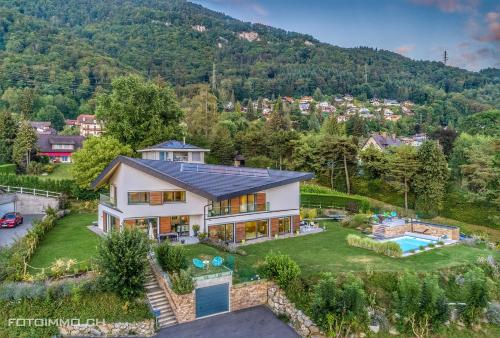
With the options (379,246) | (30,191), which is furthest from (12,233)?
(379,246)

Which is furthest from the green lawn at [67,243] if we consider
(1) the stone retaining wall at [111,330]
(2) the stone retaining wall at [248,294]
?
(2) the stone retaining wall at [248,294]

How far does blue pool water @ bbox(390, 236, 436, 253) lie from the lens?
23336mm

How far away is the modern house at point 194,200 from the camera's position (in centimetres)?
2204

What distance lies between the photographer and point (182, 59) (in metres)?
132

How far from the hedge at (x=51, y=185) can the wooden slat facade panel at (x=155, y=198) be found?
48.8 ft

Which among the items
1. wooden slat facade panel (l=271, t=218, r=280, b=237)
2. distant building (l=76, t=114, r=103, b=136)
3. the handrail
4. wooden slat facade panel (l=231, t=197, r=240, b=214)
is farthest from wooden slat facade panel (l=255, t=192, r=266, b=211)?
distant building (l=76, t=114, r=103, b=136)

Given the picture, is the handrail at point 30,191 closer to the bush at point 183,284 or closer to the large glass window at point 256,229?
the large glass window at point 256,229

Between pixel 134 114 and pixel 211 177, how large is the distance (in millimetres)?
19627

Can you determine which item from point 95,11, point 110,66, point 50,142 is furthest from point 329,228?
point 95,11

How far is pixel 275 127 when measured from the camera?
5581cm

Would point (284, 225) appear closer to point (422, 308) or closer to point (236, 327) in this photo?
point (236, 327)

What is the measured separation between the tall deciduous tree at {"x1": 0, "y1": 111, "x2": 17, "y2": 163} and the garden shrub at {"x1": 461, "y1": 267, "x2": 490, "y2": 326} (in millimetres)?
48003

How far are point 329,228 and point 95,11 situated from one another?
586ft

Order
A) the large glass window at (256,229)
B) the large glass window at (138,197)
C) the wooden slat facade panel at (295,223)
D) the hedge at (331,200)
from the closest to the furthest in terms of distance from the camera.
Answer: the large glass window at (138,197)
the large glass window at (256,229)
the wooden slat facade panel at (295,223)
the hedge at (331,200)
